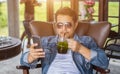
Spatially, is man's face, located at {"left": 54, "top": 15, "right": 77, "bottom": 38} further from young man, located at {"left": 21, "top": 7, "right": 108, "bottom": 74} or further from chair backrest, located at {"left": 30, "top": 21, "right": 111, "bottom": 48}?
chair backrest, located at {"left": 30, "top": 21, "right": 111, "bottom": 48}

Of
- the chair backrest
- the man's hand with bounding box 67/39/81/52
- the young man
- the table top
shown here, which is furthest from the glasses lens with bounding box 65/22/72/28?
the table top

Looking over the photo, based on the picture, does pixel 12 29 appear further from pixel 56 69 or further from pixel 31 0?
pixel 56 69

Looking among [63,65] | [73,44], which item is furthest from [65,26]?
[63,65]

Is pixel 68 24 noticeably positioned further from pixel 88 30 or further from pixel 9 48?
pixel 9 48

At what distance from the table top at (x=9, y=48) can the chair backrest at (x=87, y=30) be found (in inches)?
10.2

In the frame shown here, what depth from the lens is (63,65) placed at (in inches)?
80.7

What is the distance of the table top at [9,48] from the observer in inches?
94.9

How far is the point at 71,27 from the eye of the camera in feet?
6.43

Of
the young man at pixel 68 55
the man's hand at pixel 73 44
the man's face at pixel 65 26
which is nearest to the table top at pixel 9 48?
the young man at pixel 68 55

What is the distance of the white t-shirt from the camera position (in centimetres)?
203

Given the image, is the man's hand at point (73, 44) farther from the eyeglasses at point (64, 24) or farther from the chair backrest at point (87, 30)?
the chair backrest at point (87, 30)

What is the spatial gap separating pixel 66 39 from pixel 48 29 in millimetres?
711

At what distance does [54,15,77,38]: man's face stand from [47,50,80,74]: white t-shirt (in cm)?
20

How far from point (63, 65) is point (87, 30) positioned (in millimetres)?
550
